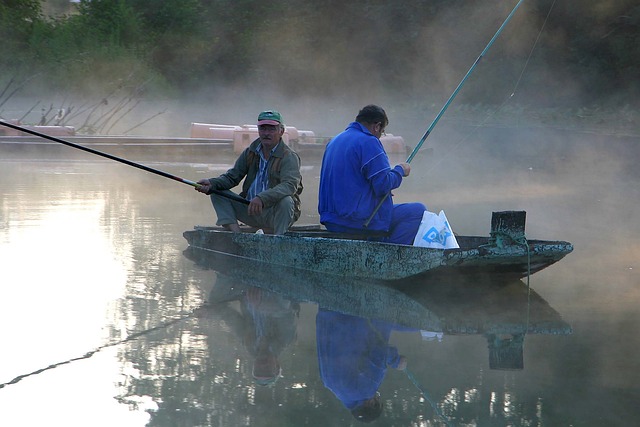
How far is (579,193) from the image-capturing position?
14906mm

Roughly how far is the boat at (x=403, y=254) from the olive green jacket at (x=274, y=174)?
33cm

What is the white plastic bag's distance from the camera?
7910mm

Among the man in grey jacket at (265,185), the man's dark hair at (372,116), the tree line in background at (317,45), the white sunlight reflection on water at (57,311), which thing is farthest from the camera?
the tree line in background at (317,45)

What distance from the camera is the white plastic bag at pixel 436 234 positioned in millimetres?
7910

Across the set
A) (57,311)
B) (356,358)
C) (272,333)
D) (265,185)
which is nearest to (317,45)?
(265,185)

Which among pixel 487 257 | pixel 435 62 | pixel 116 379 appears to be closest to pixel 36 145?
pixel 487 257

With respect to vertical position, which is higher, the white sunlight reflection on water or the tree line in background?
the tree line in background

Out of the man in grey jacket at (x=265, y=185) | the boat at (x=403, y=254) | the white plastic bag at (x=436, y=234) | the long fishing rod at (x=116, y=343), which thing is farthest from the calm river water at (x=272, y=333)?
the man in grey jacket at (x=265, y=185)

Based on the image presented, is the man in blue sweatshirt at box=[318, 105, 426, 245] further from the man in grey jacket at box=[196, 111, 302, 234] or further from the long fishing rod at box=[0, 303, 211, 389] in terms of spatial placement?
the long fishing rod at box=[0, 303, 211, 389]

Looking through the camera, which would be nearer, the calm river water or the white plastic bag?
the calm river water

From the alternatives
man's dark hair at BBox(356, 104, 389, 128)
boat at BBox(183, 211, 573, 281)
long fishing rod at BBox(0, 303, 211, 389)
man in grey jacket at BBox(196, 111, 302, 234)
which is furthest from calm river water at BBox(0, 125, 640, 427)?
man's dark hair at BBox(356, 104, 389, 128)

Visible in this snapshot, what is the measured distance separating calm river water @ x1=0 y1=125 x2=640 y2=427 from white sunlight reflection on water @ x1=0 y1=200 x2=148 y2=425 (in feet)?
0.05

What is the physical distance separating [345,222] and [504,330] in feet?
6.79

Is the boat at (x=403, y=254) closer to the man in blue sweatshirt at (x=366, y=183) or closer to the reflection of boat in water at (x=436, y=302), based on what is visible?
the reflection of boat in water at (x=436, y=302)
